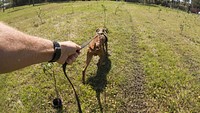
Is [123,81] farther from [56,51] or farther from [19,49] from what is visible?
[19,49]

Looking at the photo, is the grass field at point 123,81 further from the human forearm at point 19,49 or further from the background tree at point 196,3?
the background tree at point 196,3

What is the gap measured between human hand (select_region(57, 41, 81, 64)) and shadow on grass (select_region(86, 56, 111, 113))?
603 cm

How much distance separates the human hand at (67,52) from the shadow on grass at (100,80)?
603 cm

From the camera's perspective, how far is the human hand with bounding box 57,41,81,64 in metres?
2.59

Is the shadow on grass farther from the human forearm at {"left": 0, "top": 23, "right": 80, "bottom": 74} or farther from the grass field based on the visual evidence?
the human forearm at {"left": 0, "top": 23, "right": 80, "bottom": 74}

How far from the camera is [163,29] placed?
17.5 metres

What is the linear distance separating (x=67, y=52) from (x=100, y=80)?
24.3 ft

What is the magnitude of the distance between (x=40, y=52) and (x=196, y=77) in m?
9.70

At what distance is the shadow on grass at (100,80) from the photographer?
945cm

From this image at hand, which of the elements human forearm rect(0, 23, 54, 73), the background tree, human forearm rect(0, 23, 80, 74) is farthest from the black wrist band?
the background tree

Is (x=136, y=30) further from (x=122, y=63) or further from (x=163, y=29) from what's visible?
(x=122, y=63)

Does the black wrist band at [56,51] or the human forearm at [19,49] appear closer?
the human forearm at [19,49]

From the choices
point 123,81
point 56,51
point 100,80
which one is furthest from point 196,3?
point 56,51

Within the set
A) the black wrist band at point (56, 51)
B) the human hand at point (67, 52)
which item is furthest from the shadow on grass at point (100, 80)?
the black wrist band at point (56, 51)
